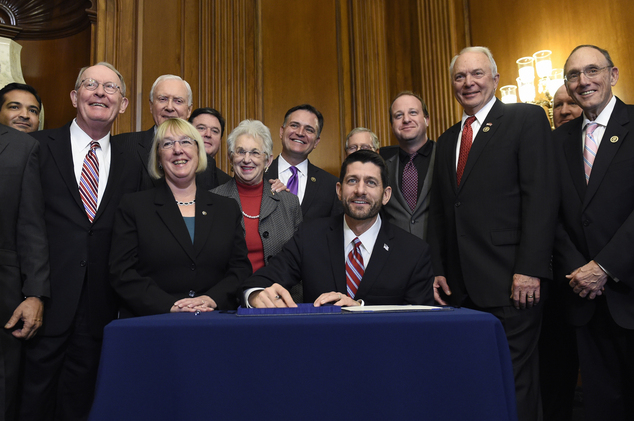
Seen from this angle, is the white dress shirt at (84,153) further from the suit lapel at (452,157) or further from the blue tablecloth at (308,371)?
the suit lapel at (452,157)

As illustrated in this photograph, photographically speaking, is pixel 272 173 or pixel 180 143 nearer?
pixel 180 143

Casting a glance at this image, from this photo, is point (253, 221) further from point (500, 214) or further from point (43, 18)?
point (43, 18)

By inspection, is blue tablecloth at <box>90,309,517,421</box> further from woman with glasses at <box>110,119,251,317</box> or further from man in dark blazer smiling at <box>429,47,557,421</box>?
man in dark blazer smiling at <box>429,47,557,421</box>

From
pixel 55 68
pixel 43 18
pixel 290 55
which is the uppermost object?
pixel 43 18

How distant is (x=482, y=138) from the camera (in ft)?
8.14

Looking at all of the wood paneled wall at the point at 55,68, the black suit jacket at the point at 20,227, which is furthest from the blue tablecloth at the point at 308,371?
the wood paneled wall at the point at 55,68

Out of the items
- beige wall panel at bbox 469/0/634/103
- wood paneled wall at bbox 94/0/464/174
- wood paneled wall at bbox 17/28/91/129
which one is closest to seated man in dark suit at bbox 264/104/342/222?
wood paneled wall at bbox 94/0/464/174

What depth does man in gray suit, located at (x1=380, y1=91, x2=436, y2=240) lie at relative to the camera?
9.53ft

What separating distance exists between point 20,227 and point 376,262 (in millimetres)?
1516

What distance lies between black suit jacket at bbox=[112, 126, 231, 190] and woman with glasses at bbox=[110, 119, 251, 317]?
11.5 inches

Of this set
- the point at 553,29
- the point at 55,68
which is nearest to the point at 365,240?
the point at 553,29

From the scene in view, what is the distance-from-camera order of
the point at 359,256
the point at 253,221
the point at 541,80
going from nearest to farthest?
the point at 359,256, the point at 253,221, the point at 541,80

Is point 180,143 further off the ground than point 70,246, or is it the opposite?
point 180,143

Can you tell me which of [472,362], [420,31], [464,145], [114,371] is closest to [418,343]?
[472,362]
